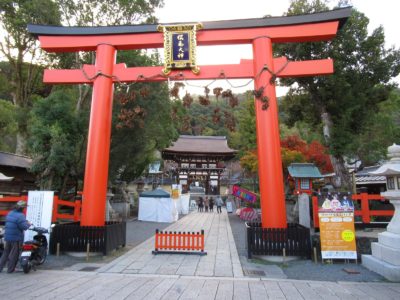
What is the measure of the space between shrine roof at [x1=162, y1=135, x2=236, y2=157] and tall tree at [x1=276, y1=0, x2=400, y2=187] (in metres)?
24.4

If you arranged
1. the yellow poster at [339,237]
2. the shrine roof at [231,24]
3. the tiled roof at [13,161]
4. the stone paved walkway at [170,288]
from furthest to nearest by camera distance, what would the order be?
the tiled roof at [13,161]
the shrine roof at [231,24]
the yellow poster at [339,237]
the stone paved walkway at [170,288]

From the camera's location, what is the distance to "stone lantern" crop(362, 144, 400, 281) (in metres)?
6.32

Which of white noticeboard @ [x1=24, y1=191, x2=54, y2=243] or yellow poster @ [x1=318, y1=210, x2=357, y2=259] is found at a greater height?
white noticeboard @ [x1=24, y1=191, x2=54, y2=243]

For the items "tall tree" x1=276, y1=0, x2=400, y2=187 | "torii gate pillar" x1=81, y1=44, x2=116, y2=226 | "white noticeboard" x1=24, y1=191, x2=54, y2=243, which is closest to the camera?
"white noticeboard" x1=24, y1=191, x2=54, y2=243

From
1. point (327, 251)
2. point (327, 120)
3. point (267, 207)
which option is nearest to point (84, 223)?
point (267, 207)

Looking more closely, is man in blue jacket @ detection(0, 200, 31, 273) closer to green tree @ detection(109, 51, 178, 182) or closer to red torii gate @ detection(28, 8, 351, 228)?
red torii gate @ detection(28, 8, 351, 228)

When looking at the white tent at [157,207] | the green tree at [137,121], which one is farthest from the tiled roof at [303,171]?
the white tent at [157,207]

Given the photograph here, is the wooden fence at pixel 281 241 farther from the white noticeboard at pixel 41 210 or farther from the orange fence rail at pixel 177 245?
the white noticeboard at pixel 41 210

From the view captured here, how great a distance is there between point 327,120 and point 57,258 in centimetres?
1207

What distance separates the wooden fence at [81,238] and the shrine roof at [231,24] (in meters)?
6.29

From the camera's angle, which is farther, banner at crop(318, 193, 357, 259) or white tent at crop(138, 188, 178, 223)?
white tent at crop(138, 188, 178, 223)

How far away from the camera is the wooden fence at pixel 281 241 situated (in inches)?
311

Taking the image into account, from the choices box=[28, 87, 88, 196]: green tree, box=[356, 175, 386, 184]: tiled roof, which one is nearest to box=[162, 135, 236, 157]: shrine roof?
box=[356, 175, 386, 184]: tiled roof

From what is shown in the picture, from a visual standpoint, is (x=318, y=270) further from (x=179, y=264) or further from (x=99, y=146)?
(x=99, y=146)
